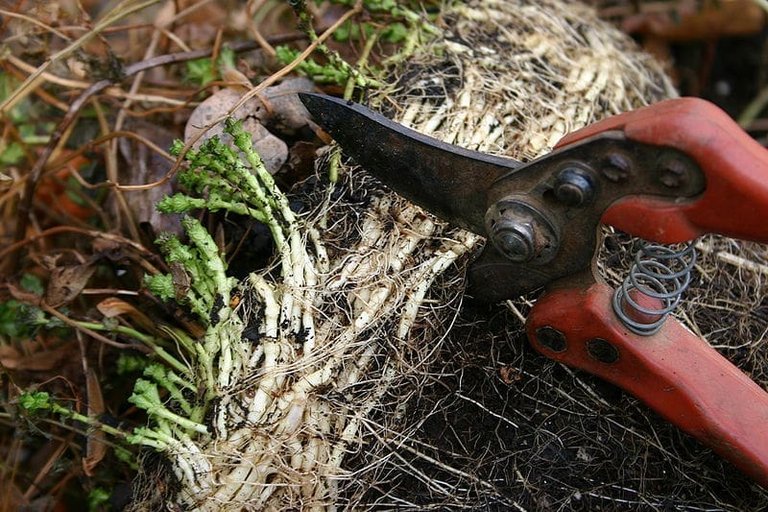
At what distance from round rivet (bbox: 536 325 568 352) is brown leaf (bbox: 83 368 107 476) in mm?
739

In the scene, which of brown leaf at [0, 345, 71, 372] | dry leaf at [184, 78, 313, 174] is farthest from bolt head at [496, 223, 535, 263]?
brown leaf at [0, 345, 71, 372]

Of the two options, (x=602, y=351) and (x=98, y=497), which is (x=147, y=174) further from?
(x=602, y=351)

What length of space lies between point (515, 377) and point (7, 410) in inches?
33.1

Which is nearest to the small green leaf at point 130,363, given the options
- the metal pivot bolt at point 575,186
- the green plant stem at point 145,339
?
the green plant stem at point 145,339

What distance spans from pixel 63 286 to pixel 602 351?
0.91 metres

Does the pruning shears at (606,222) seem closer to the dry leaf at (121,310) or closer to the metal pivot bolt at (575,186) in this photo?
the metal pivot bolt at (575,186)

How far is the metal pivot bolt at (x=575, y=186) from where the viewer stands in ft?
3.11

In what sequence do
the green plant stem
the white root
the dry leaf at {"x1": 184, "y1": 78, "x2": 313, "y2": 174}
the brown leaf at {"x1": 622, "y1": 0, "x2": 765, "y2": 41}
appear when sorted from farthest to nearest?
the brown leaf at {"x1": 622, "y1": 0, "x2": 765, "y2": 41} → the dry leaf at {"x1": 184, "y1": 78, "x2": 313, "y2": 174} → the green plant stem → the white root

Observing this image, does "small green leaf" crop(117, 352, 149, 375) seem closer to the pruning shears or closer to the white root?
the white root

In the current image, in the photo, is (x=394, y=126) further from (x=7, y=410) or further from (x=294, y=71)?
(x=7, y=410)

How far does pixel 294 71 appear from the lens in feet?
4.75

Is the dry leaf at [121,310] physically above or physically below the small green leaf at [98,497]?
above

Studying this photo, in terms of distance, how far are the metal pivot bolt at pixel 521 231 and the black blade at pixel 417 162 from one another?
0.13 ft

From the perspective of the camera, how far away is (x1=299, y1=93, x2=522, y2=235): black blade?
1.06 meters
